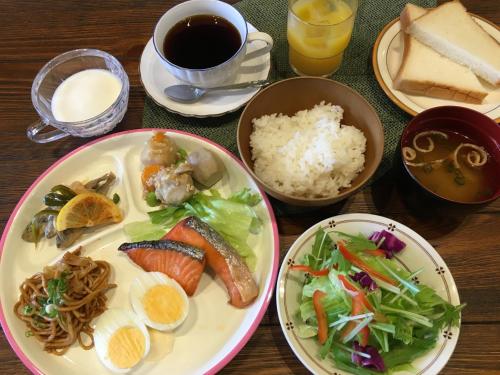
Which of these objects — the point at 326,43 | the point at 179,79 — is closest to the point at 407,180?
the point at 326,43

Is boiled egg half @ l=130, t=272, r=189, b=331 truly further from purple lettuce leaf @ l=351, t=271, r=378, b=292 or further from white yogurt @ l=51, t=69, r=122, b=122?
white yogurt @ l=51, t=69, r=122, b=122

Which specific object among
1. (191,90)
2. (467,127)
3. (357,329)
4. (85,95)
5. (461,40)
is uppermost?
(461,40)

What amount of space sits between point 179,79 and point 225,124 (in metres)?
0.28

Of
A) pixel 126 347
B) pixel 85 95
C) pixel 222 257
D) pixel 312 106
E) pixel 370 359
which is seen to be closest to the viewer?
pixel 370 359

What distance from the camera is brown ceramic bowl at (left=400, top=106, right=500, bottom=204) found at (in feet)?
5.07

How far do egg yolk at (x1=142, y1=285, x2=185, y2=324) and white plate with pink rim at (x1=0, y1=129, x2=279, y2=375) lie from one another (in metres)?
0.07

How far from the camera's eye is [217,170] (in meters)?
1.69

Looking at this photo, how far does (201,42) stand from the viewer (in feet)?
6.02

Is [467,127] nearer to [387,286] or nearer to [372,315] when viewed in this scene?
[387,286]

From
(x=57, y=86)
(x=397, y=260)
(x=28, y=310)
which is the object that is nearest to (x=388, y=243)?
(x=397, y=260)

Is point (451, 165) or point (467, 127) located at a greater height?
point (467, 127)

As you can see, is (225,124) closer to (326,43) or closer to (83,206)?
(326,43)

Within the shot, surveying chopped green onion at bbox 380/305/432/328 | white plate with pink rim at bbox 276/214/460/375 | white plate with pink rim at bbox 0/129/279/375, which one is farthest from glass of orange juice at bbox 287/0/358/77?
chopped green onion at bbox 380/305/432/328

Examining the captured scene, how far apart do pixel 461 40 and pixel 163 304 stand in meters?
1.69
